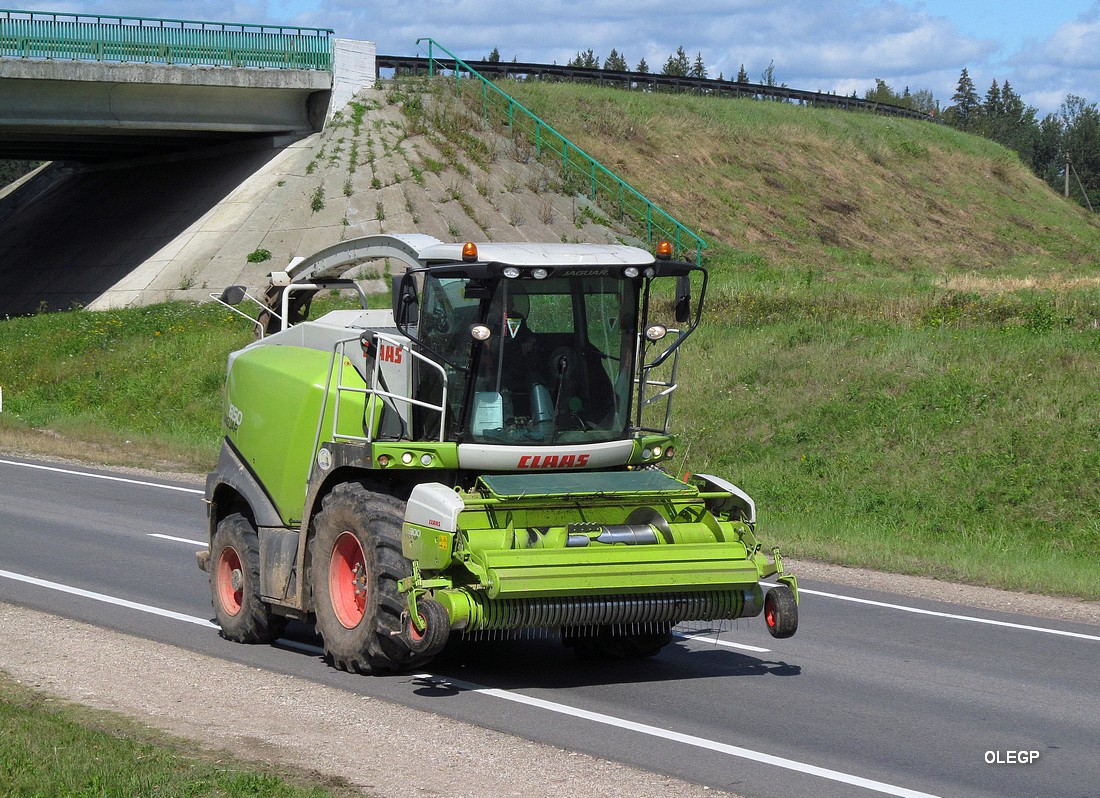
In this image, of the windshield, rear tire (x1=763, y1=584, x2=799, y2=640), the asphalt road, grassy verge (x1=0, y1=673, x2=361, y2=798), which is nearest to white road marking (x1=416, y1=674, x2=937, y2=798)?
the asphalt road

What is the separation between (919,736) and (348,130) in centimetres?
3632

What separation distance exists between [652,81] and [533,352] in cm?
5497

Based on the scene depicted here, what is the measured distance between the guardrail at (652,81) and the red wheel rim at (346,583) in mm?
37745

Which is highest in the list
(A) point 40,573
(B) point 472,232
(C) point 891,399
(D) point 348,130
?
(D) point 348,130

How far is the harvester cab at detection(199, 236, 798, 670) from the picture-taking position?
877 centimetres

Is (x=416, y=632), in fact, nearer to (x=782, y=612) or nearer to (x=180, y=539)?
(x=782, y=612)

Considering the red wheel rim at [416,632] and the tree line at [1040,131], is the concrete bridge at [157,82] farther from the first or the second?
the tree line at [1040,131]

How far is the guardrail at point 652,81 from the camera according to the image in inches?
1896

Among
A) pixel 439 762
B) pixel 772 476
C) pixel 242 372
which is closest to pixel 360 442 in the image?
pixel 242 372

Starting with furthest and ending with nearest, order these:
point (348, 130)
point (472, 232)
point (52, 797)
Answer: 1. point (348, 130)
2. point (472, 232)
3. point (52, 797)

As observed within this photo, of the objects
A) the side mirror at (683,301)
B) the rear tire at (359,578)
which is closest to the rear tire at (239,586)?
the rear tire at (359,578)

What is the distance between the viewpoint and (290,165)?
40.6 metres

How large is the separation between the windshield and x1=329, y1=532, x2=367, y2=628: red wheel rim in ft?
3.84

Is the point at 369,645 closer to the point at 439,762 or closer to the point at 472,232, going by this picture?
the point at 439,762
